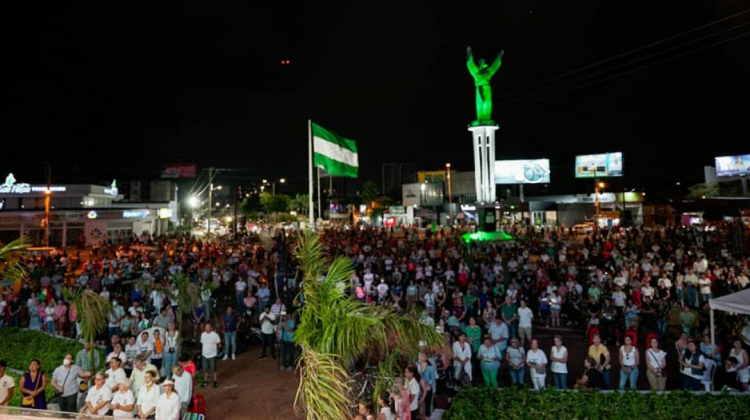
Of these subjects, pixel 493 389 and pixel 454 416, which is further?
pixel 493 389

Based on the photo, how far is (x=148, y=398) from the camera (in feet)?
21.8

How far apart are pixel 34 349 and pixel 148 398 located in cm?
748

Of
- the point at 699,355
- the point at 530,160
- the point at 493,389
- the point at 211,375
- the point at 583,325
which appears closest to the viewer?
the point at 493,389

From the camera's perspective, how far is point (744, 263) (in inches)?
630

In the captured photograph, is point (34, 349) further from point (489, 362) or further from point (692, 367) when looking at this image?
point (692, 367)

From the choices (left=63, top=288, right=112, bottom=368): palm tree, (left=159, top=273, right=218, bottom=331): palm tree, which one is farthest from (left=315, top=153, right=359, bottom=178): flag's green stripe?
(left=63, top=288, right=112, bottom=368): palm tree

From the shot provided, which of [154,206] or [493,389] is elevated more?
[154,206]

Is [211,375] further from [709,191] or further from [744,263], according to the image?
[709,191]

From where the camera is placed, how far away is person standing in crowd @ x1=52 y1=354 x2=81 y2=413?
7.70 m

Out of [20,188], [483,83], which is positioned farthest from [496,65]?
[20,188]

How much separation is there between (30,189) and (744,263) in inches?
2151

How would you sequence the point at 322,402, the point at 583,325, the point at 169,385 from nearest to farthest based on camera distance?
the point at 322,402 → the point at 169,385 → the point at 583,325

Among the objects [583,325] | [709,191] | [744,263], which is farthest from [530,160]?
[583,325]

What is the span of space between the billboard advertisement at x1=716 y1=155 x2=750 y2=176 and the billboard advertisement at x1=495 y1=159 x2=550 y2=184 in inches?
718
